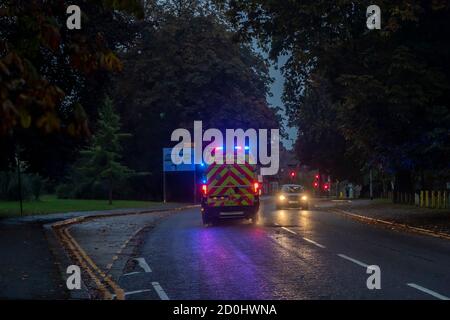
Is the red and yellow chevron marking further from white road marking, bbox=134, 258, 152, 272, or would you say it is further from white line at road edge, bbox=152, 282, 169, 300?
white line at road edge, bbox=152, 282, 169, 300

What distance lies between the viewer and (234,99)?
52469 mm

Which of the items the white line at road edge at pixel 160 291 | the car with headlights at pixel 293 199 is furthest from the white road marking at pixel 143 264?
the car with headlights at pixel 293 199

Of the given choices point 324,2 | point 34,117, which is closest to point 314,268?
point 34,117

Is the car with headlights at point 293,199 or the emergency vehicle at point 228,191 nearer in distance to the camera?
the emergency vehicle at point 228,191

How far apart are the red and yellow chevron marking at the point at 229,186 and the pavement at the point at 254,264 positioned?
2.73 metres

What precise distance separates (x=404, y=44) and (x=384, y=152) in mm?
4516

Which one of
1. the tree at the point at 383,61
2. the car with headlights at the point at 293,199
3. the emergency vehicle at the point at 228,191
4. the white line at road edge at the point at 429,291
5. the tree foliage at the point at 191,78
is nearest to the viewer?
the white line at road edge at the point at 429,291

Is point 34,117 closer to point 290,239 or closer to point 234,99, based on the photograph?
point 290,239

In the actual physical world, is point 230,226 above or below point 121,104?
below

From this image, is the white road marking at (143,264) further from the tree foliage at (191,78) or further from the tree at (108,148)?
the tree at (108,148)

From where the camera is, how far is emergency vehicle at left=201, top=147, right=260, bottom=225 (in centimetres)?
2428

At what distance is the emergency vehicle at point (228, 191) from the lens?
24.3 meters

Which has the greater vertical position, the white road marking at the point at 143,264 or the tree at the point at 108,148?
the tree at the point at 108,148
